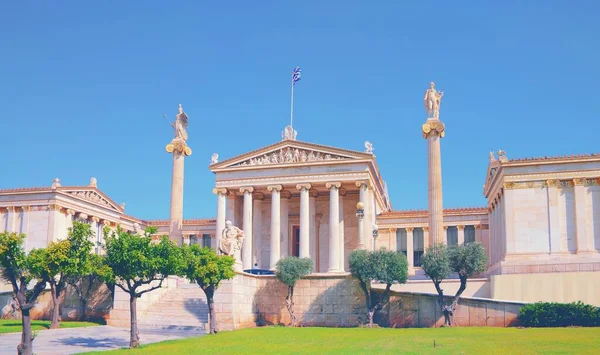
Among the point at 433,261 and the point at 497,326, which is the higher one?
the point at 433,261

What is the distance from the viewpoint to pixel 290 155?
5484 cm

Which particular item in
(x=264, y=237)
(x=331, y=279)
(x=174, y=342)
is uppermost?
(x=264, y=237)

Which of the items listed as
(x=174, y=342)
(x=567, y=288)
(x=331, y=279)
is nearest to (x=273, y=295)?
(x=331, y=279)

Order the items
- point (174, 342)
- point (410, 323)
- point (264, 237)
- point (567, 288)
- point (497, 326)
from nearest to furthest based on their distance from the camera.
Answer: point (174, 342), point (497, 326), point (410, 323), point (567, 288), point (264, 237)

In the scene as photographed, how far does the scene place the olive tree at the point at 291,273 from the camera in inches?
1597

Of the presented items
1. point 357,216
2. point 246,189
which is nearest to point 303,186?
point 246,189

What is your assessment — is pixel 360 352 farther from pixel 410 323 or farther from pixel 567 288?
pixel 567 288

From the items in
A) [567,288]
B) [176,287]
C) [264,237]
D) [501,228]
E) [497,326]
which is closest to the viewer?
[497,326]

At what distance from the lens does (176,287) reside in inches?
1673

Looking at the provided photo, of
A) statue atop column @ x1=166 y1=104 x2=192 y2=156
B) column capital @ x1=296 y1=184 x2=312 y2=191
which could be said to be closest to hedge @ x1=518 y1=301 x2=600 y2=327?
column capital @ x1=296 y1=184 x2=312 y2=191

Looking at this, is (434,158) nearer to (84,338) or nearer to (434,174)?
(434,174)

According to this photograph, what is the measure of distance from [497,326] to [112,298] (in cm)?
2218

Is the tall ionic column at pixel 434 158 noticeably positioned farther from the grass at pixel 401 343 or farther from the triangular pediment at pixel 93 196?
Result: the triangular pediment at pixel 93 196

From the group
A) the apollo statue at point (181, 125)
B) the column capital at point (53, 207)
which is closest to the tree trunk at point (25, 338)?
the apollo statue at point (181, 125)
